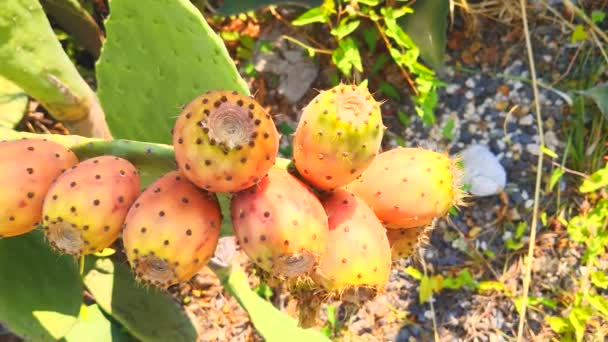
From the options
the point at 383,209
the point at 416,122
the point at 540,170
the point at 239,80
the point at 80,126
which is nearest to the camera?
the point at 383,209

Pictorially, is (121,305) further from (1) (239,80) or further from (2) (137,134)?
(1) (239,80)

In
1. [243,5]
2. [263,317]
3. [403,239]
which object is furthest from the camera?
[243,5]

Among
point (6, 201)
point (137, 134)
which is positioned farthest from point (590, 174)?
point (6, 201)

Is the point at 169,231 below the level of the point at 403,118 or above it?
above

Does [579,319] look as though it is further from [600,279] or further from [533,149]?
[533,149]

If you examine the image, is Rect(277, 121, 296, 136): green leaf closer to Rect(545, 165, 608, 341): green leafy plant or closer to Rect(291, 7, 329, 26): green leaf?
Rect(291, 7, 329, 26): green leaf

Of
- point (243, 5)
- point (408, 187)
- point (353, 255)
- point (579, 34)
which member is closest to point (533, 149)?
point (579, 34)

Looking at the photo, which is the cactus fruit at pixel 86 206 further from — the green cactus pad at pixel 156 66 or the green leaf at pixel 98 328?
the green leaf at pixel 98 328
